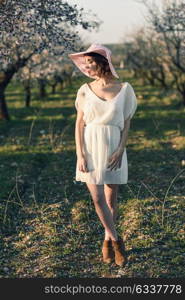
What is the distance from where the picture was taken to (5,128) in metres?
20.9

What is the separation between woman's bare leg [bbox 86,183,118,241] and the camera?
6086mm

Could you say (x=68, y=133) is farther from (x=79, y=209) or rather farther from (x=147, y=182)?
(x=79, y=209)

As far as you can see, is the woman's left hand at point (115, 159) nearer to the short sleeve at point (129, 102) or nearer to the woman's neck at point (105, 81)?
the short sleeve at point (129, 102)

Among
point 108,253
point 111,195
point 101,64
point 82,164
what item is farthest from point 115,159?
point 108,253

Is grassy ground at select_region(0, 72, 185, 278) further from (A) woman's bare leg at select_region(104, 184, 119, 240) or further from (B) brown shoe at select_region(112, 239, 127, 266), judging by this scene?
(A) woman's bare leg at select_region(104, 184, 119, 240)

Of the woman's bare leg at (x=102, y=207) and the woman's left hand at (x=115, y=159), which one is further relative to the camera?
the woman's bare leg at (x=102, y=207)

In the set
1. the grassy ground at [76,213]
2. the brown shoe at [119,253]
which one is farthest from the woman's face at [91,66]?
the grassy ground at [76,213]

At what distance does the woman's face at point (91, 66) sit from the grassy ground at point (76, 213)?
10.0 ft

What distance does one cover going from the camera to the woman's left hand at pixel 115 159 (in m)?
5.91

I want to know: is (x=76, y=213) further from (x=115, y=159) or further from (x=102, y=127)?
(x=102, y=127)

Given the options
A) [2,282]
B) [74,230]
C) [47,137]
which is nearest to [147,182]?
[74,230]

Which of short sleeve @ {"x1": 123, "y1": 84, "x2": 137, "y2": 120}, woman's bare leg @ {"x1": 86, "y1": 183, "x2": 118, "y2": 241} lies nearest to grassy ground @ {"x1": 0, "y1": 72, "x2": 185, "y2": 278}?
woman's bare leg @ {"x1": 86, "y1": 183, "x2": 118, "y2": 241}

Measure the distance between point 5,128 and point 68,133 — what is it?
394 cm

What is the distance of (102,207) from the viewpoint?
6207 millimetres
